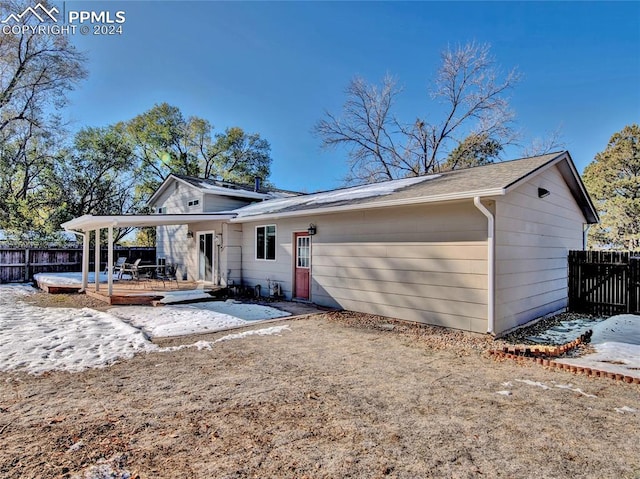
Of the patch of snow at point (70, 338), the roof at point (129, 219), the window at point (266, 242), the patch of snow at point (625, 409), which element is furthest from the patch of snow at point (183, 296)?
the patch of snow at point (625, 409)

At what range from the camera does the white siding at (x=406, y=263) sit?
627cm

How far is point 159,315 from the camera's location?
25.9 feet

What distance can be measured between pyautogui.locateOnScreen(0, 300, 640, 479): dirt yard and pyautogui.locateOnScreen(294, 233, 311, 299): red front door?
14.7ft

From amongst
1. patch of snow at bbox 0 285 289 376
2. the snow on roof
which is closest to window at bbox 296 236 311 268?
the snow on roof

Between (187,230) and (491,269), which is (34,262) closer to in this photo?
(187,230)

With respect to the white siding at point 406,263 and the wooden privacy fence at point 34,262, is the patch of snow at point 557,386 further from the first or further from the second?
the wooden privacy fence at point 34,262

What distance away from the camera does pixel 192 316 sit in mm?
7715

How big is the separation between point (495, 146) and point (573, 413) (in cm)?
1784

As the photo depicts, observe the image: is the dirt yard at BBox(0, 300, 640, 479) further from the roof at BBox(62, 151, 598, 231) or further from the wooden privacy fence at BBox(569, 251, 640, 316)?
the wooden privacy fence at BBox(569, 251, 640, 316)

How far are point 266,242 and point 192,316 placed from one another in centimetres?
366

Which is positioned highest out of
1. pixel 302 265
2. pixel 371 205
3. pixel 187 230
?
pixel 371 205

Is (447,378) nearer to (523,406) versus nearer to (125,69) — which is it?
(523,406)

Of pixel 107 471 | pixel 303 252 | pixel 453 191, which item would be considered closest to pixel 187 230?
pixel 303 252

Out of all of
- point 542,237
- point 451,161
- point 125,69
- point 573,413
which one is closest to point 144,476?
point 573,413
